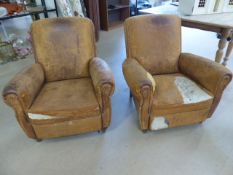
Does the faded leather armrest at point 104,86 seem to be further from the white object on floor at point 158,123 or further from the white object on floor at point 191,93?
the white object on floor at point 191,93

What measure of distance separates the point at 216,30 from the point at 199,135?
111cm

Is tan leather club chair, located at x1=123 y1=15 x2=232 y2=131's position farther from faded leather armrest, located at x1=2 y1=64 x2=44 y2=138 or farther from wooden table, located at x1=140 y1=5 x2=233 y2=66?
faded leather armrest, located at x1=2 y1=64 x2=44 y2=138

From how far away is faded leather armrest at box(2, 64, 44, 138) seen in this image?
1263 millimetres

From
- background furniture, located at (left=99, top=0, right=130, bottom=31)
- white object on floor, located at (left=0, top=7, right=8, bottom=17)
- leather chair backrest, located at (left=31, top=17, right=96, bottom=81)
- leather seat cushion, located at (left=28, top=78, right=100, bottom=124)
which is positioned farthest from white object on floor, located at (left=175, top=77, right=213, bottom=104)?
background furniture, located at (left=99, top=0, right=130, bottom=31)

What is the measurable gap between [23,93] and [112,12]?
4.22 m

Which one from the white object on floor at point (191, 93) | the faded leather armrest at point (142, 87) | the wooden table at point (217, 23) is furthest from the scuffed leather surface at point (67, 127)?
the wooden table at point (217, 23)

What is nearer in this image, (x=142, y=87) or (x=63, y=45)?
(x=142, y=87)

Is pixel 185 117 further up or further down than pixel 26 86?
further down

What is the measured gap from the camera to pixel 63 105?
1.38 m

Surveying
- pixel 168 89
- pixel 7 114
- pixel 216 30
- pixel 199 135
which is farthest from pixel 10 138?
pixel 216 30

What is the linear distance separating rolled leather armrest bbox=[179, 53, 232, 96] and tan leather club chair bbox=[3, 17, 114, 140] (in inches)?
30.1

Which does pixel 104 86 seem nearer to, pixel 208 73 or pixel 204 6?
pixel 208 73

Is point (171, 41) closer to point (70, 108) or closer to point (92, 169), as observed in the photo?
point (70, 108)

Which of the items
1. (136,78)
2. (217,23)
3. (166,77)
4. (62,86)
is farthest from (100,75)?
(217,23)
